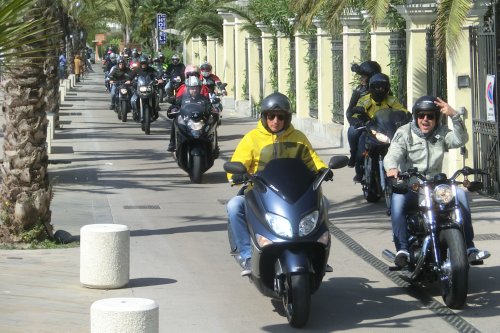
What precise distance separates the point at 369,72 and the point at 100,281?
6.54 metres

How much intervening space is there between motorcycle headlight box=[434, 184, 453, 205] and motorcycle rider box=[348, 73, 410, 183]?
5.25m

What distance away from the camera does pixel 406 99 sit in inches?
762

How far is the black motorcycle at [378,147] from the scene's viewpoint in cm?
1329

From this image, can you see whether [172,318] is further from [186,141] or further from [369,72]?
[186,141]

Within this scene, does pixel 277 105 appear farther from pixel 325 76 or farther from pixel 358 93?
pixel 325 76

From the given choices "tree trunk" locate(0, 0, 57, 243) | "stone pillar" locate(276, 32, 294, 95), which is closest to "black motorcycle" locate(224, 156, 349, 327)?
"tree trunk" locate(0, 0, 57, 243)

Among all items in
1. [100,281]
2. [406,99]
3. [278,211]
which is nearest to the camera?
[278,211]

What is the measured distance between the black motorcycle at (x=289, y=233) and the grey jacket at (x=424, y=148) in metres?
1.06

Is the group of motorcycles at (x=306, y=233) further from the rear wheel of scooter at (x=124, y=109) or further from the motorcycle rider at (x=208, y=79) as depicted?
the rear wheel of scooter at (x=124, y=109)

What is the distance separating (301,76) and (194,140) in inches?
387

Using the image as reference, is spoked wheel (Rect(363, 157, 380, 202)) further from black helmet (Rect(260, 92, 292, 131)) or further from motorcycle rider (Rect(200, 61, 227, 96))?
motorcycle rider (Rect(200, 61, 227, 96))

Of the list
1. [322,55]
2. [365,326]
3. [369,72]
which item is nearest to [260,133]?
[365,326]

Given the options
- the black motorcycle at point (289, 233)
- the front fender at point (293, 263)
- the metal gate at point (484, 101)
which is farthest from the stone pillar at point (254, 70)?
the front fender at point (293, 263)

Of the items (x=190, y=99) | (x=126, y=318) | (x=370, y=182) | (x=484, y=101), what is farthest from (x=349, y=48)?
(x=126, y=318)
